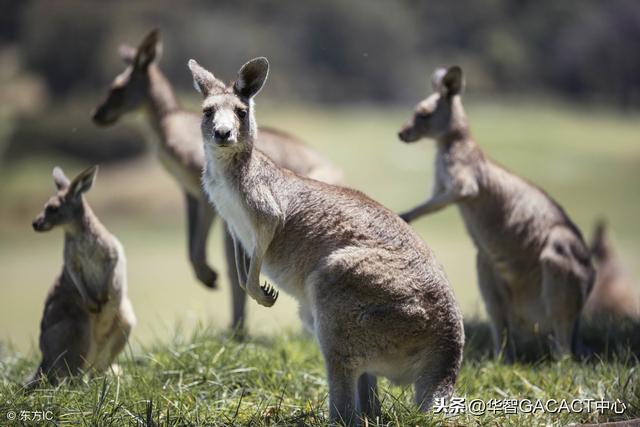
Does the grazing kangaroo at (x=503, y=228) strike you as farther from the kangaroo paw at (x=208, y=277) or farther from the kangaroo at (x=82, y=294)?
the kangaroo at (x=82, y=294)

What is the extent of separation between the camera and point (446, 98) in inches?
239

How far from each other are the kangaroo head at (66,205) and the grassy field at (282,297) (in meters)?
0.96

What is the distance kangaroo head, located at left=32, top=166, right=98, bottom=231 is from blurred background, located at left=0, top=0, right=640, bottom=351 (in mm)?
6742

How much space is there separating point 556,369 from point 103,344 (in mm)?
2922

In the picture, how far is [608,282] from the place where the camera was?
852cm

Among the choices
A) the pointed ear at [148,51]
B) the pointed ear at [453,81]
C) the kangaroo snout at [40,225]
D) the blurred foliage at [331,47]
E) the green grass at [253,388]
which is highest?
the blurred foliage at [331,47]

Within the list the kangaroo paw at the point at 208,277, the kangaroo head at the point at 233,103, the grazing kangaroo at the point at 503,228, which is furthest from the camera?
the kangaroo paw at the point at 208,277

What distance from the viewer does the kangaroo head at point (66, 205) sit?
510 centimetres

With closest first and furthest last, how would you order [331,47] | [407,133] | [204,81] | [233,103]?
[233,103] → [204,81] → [407,133] → [331,47]

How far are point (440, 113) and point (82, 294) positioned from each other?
9.29 feet

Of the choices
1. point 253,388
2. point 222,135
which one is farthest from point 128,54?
point 222,135

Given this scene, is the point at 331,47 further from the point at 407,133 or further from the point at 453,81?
the point at 407,133

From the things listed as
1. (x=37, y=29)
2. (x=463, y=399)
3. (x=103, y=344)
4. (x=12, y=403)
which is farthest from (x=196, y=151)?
(x=37, y=29)

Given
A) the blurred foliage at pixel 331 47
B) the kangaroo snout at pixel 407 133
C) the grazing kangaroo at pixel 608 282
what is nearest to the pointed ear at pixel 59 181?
the kangaroo snout at pixel 407 133
